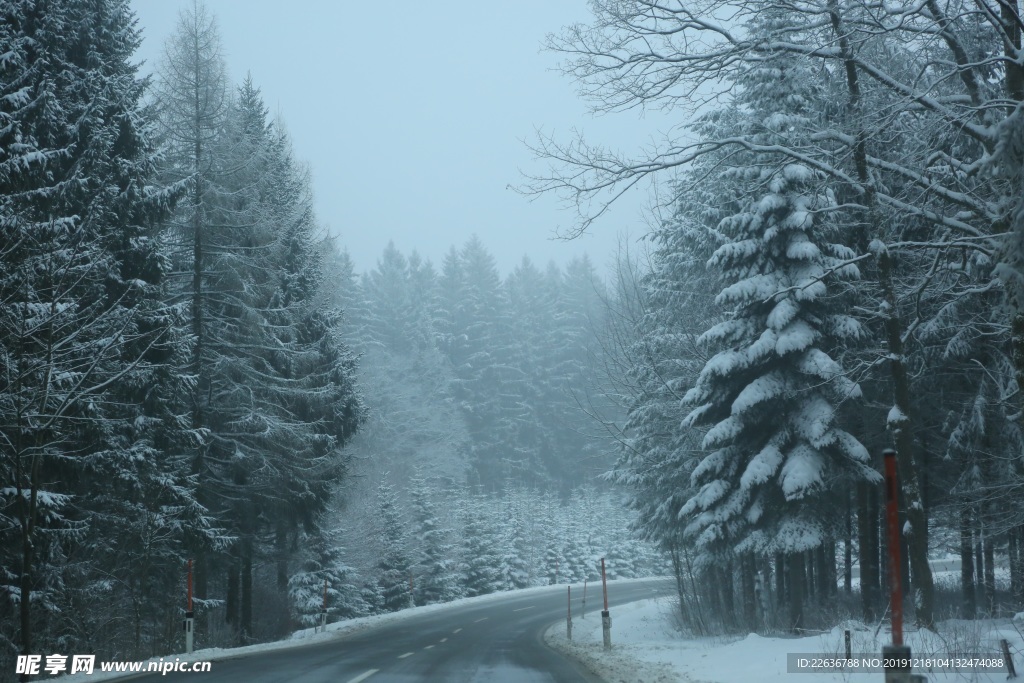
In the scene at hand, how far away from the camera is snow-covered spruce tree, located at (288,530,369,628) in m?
31.0

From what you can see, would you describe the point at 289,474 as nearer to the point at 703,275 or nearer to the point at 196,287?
the point at 196,287

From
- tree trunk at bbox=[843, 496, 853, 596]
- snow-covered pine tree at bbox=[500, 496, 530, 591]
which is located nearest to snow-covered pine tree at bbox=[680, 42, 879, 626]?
tree trunk at bbox=[843, 496, 853, 596]

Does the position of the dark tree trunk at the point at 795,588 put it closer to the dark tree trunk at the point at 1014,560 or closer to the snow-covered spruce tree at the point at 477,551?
the dark tree trunk at the point at 1014,560

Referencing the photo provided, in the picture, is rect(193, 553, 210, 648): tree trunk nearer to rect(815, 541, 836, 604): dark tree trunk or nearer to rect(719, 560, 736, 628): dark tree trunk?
rect(719, 560, 736, 628): dark tree trunk

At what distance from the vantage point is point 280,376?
26.3 m

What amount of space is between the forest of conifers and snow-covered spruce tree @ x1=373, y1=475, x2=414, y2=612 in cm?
461

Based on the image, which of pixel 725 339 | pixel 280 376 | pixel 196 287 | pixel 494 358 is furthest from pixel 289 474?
pixel 494 358

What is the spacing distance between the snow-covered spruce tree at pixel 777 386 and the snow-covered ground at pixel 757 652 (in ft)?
9.03

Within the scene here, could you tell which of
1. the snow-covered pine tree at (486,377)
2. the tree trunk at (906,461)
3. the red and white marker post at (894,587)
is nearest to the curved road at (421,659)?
the tree trunk at (906,461)

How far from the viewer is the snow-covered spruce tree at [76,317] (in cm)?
1305

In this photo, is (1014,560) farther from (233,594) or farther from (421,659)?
(233,594)

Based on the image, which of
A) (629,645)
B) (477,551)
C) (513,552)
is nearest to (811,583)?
(629,645)

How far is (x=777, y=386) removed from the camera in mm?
17609

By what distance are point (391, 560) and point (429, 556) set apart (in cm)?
422
